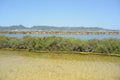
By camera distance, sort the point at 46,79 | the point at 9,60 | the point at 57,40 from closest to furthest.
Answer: the point at 46,79
the point at 9,60
the point at 57,40

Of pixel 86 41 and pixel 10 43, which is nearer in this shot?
pixel 86 41

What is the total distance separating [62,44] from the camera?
15586mm

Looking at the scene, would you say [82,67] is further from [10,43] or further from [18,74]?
[10,43]

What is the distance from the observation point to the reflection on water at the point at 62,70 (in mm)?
8398

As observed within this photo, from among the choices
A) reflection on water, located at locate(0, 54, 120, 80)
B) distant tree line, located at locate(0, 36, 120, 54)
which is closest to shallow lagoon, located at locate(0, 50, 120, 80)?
reflection on water, located at locate(0, 54, 120, 80)

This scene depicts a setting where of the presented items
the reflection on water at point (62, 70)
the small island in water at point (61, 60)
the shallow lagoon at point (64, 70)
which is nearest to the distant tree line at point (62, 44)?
the small island in water at point (61, 60)

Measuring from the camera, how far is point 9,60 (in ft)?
40.0

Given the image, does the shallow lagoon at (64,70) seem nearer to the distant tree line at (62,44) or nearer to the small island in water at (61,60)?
the small island in water at (61,60)

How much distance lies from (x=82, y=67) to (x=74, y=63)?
1.01 metres

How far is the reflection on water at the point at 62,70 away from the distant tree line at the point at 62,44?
8.22 feet

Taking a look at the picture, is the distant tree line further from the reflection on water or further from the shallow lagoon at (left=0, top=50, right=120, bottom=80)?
the reflection on water

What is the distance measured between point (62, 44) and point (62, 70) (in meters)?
6.02

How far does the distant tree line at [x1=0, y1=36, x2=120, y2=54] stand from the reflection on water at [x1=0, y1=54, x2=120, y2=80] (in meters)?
2.50

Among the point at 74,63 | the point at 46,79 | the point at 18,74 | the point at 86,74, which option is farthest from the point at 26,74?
the point at 74,63
